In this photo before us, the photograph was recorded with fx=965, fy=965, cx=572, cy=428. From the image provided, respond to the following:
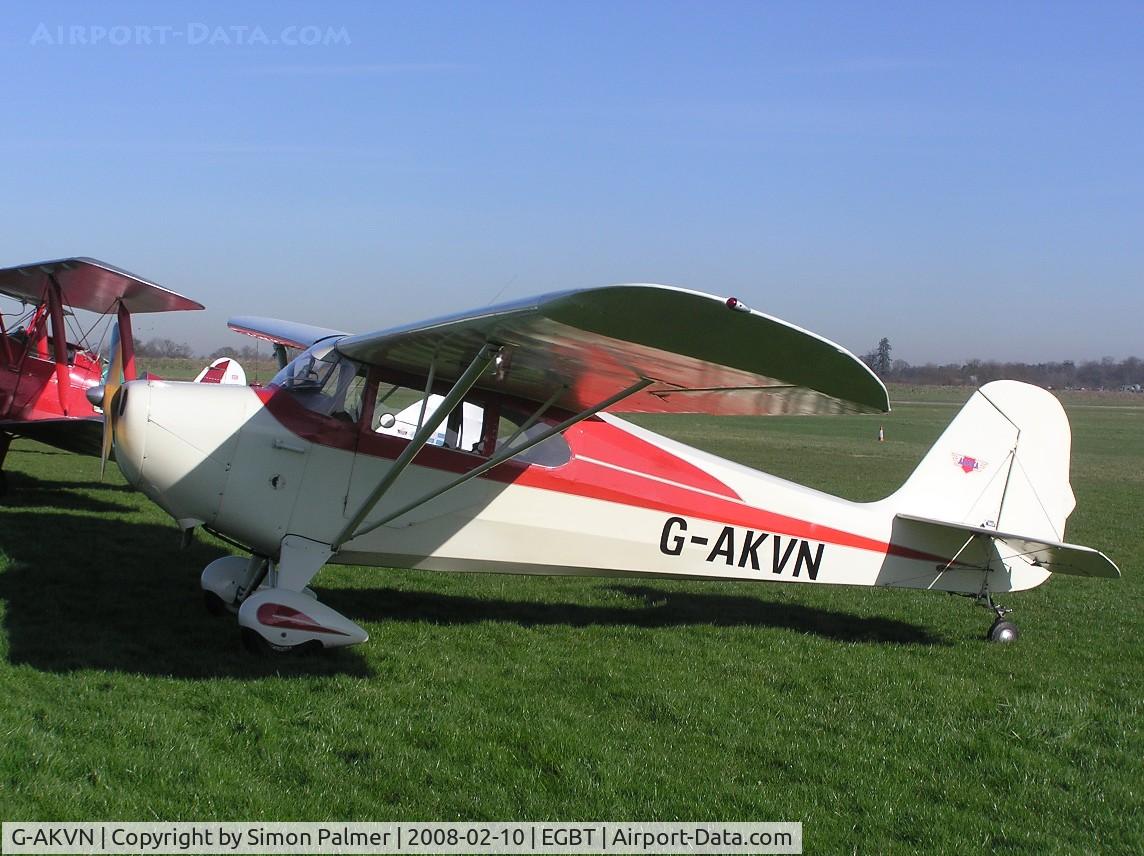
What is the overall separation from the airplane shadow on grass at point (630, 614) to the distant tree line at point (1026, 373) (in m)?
111

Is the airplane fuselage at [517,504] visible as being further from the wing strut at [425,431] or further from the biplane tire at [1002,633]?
the biplane tire at [1002,633]

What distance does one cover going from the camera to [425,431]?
19.6 feet

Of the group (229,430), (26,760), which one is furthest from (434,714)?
(229,430)

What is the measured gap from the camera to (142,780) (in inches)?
170

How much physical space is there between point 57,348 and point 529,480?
9147 millimetres

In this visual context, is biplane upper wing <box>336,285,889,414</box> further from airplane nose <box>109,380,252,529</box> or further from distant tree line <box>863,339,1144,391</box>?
distant tree line <box>863,339,1144,391</box>

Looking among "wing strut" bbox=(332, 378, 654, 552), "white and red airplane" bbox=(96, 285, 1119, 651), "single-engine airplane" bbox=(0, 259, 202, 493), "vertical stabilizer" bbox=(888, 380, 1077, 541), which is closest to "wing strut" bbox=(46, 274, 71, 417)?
"single-engine airplane" bbox=(0, 259, 202, 493)

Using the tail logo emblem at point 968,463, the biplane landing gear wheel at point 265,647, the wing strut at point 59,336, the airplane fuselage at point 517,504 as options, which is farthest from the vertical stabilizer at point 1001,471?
the wing strut at point 59,336

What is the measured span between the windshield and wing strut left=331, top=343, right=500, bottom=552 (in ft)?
2.11

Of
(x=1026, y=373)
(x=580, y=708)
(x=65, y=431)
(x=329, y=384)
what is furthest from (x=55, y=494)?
(x=1026, y=373)

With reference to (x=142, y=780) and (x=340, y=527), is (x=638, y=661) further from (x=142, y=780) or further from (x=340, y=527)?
(x=142, y=780)

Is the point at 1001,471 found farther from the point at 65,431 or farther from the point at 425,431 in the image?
the point at 65,431

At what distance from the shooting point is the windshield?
6.80m

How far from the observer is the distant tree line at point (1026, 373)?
124312 mm
